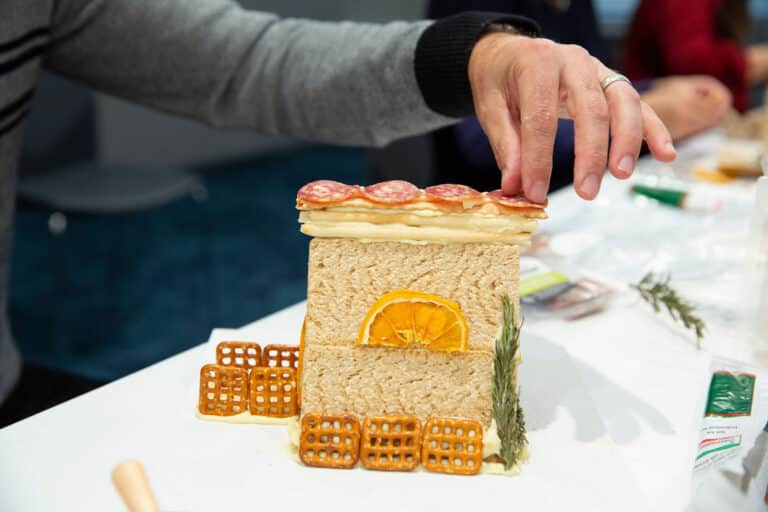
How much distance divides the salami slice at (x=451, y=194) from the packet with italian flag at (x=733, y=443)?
0.98 ft

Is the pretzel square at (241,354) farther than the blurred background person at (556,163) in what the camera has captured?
No

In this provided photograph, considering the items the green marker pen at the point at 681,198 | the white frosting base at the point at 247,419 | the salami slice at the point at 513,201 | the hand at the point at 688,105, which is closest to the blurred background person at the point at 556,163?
the hand at the point at 688,105

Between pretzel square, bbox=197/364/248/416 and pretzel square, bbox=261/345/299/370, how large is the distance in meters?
0.04

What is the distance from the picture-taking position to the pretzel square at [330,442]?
71 centimetres

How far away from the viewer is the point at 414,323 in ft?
2.41

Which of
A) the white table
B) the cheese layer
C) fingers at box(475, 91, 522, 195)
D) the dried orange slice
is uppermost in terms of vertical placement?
fingers at box(475, 91, 522, 195)

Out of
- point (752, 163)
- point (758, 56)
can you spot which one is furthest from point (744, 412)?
point (758, 56)

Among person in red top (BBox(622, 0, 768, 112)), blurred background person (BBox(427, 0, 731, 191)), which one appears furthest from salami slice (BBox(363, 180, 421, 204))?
person in red top (BBox(622, 0, 768, 112))

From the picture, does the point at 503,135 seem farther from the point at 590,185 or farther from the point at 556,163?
the point at 556,163

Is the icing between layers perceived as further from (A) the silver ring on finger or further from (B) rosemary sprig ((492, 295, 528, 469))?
(A) the silver ring on finger

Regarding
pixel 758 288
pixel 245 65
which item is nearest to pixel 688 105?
pixel 758 288

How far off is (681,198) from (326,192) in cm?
104

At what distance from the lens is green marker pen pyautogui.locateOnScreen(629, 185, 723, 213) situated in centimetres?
155

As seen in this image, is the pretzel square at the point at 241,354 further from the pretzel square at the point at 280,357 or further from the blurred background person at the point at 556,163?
the blurred background person at the point at 556,163
